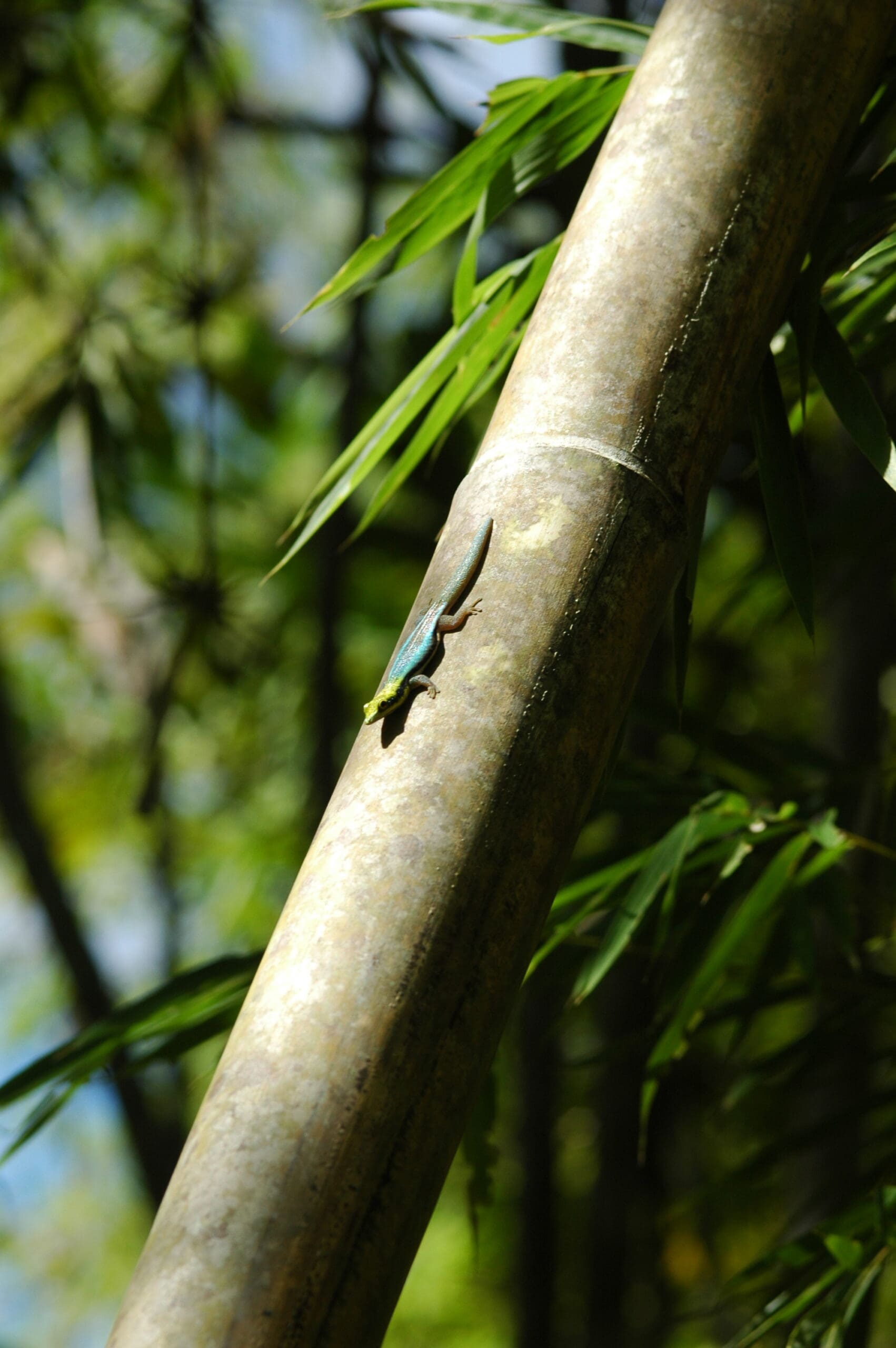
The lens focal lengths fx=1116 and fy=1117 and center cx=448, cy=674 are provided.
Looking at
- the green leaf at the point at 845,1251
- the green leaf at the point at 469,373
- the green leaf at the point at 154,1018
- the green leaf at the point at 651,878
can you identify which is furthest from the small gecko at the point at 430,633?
the green leaf at the point at 845,1251

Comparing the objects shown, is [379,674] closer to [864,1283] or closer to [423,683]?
[864,1283]

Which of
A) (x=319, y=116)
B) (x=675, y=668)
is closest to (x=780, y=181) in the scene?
(x=675, y=668)

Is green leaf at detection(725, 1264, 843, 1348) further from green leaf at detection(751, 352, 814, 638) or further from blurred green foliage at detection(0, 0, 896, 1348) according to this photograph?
green leaf at detection(751, 352, 814, 638)

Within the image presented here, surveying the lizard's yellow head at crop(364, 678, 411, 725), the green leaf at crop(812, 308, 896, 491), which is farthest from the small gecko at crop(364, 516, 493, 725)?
the green leaf at crop(812, 308, 896, 491)

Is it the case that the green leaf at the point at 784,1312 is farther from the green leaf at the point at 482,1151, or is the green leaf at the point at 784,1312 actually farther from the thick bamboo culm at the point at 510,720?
the thick bamboo culm at the point at 510,720

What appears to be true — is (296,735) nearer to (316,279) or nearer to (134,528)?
(134,528)

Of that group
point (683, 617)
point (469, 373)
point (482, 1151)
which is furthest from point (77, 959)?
point (683, 617)

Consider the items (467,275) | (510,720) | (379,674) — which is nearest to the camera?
(510,720)
